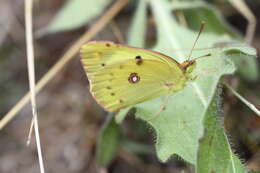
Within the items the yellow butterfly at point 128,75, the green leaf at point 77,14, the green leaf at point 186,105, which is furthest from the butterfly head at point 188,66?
the green leaf at point 77,14

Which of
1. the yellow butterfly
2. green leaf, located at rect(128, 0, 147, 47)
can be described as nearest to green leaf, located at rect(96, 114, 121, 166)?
the yellow butterfly

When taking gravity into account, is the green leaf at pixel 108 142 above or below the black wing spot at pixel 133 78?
below

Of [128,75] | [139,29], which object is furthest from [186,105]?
[139,29]

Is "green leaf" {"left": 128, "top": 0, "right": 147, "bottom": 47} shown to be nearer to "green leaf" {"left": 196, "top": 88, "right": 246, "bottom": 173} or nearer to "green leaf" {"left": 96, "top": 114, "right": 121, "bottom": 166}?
"green leaf" {"left": 96, "top": 114, "right": 121, "bottom": 166}

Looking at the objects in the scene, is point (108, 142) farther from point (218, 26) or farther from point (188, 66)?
point (218, 26)

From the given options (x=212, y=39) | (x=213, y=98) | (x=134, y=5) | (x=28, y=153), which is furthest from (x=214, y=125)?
(x=134, y=5)

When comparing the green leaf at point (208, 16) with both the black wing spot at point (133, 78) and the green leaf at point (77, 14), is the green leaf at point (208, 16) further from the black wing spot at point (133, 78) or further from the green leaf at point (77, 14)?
the black wing spot at point (133, 78)
